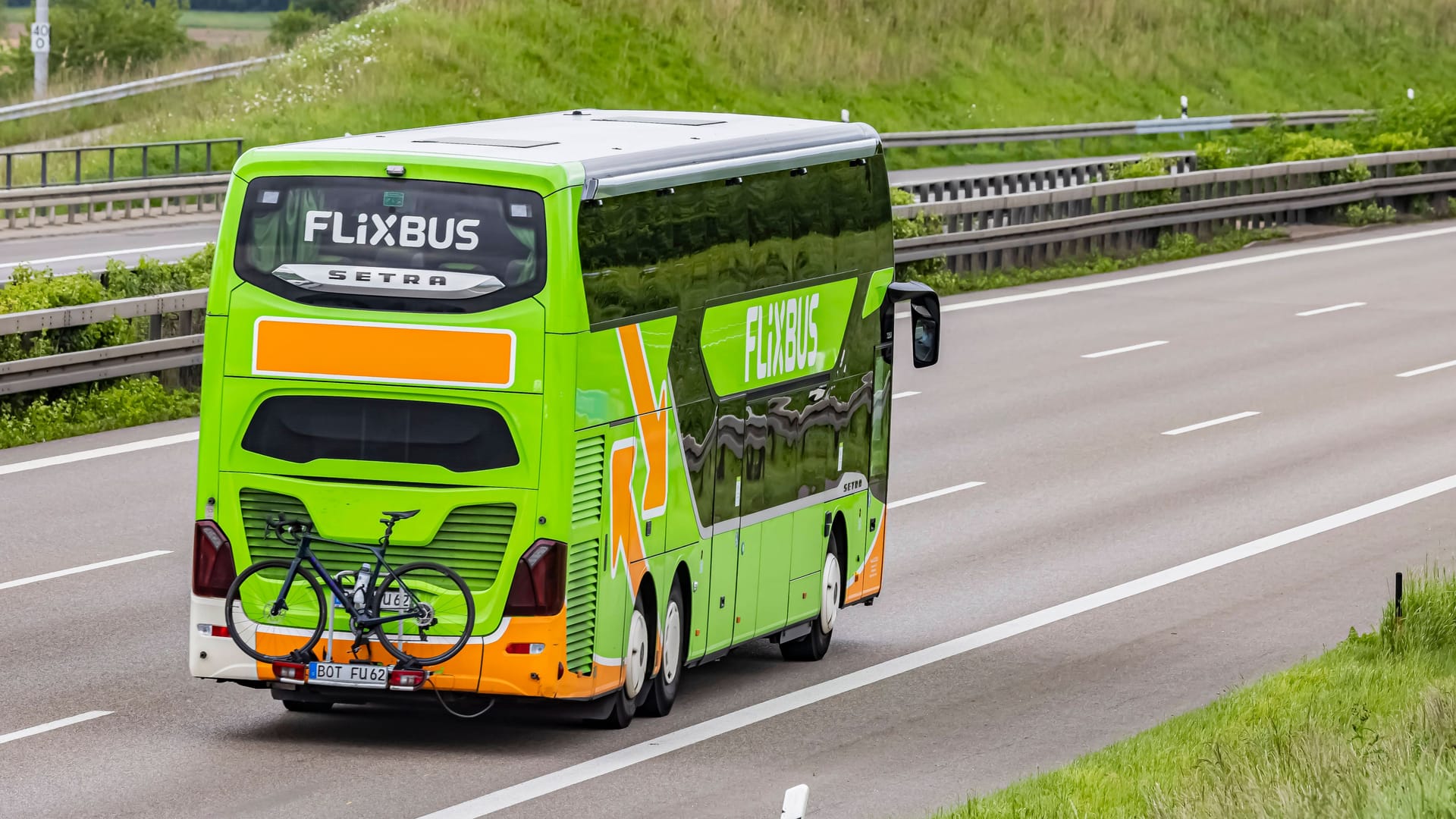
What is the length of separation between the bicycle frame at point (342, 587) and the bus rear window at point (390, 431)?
409 millimetres

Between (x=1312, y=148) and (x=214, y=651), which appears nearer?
(x=214, y=651)

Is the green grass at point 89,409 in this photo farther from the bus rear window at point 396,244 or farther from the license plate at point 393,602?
the license plate at point 393,602

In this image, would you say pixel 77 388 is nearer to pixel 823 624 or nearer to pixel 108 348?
pixel 108 348

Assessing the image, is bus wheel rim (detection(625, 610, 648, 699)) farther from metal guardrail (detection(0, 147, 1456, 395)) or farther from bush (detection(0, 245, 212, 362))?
metal guardrail (detection(0, 147, 1456, 395))

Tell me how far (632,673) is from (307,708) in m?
1.73

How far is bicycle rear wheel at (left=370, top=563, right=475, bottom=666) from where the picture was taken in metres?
11.8

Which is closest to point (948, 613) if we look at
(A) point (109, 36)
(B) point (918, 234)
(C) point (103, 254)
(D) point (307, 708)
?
(D) point (307, 708)

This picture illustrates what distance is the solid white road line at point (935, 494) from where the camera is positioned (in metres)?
20.3

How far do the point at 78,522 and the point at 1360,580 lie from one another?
9170mm

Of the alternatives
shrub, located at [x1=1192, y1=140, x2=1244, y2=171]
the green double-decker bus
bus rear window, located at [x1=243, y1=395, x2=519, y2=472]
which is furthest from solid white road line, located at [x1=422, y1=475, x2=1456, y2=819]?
shrub, located at [x1=1192, y1=140, x2=1244, y2=171]

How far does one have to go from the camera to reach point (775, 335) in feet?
46.1

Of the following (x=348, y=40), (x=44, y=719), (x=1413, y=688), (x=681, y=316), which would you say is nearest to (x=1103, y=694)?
(x=1413, y=688)

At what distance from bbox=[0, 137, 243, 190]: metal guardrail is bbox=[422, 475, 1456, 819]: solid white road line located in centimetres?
2659

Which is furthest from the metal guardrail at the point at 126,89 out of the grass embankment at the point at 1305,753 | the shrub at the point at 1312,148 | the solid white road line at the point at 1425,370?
the grass embankment at the point at 1305,753
